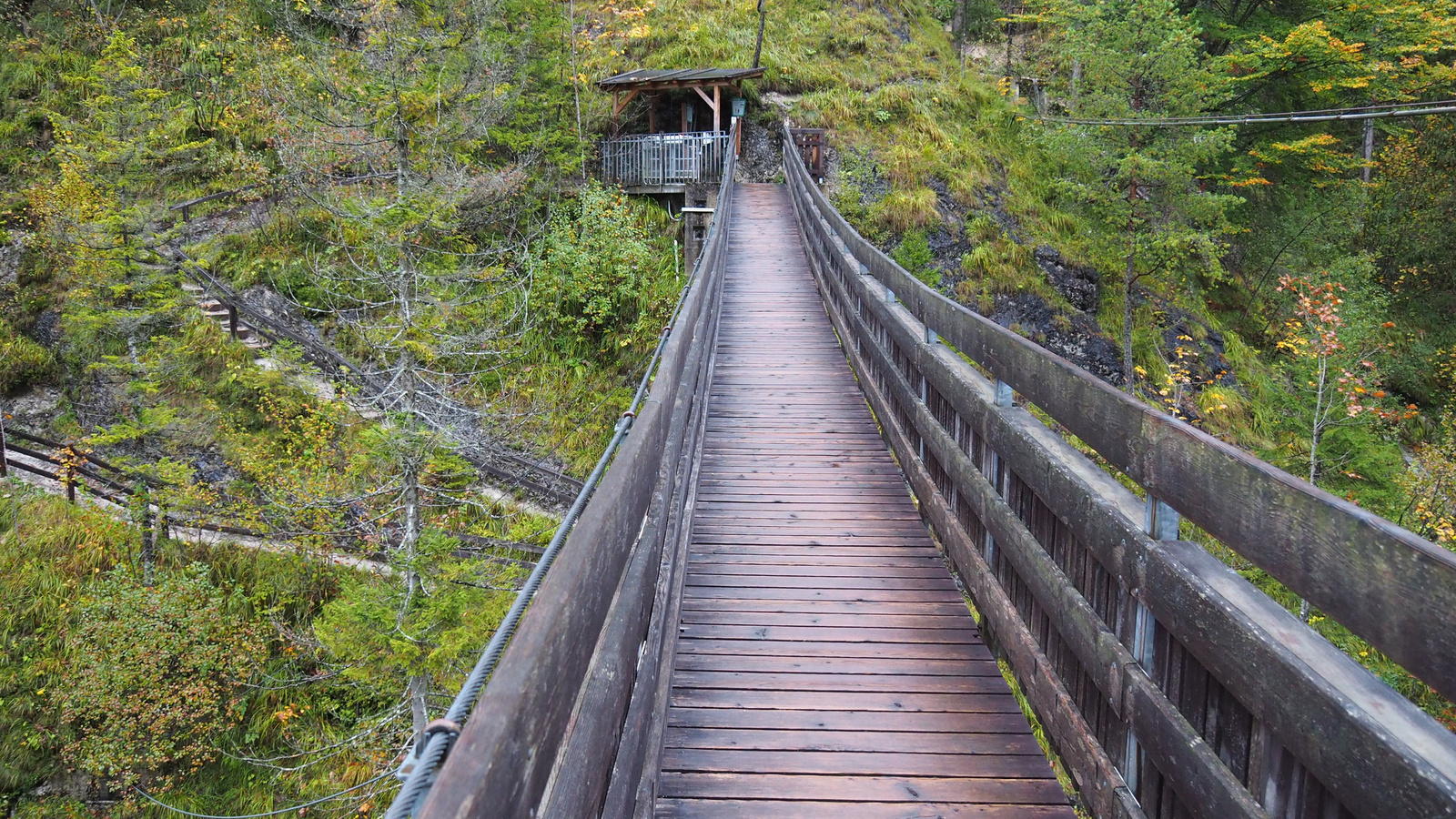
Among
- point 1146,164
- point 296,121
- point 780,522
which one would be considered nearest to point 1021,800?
point 780,522

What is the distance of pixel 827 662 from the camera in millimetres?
3703

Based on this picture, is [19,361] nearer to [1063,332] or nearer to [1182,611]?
[1182,611]

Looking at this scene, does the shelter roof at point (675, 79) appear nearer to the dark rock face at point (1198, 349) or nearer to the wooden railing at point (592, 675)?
the dark rock face at point (1198, 349)

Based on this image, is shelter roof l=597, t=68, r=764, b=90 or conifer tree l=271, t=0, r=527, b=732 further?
shelter roof l=597, t=68, r=764, b=90

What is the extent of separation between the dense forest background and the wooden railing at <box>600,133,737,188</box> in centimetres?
79

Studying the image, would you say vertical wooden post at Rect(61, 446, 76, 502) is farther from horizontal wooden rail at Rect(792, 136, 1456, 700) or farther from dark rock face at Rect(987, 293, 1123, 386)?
dark rock face at Rect(987, 293, 1123, 386)

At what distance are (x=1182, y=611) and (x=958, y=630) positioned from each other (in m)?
2.17

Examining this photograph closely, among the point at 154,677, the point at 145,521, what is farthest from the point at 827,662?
the point at 145,521

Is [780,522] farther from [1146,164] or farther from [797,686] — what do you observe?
[1146,164]

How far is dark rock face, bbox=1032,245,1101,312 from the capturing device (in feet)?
63.6

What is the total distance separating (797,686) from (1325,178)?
94.8 feet

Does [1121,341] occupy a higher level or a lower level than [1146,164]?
lower

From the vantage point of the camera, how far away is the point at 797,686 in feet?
11.5

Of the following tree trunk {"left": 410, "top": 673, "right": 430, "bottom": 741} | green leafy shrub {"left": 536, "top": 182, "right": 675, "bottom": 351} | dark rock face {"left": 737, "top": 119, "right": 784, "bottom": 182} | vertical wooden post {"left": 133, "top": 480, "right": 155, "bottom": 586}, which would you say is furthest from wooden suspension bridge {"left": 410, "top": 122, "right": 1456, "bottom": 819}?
dark rock face {"left": 737, "top": 119, "right": 784, "bottom": 182}
